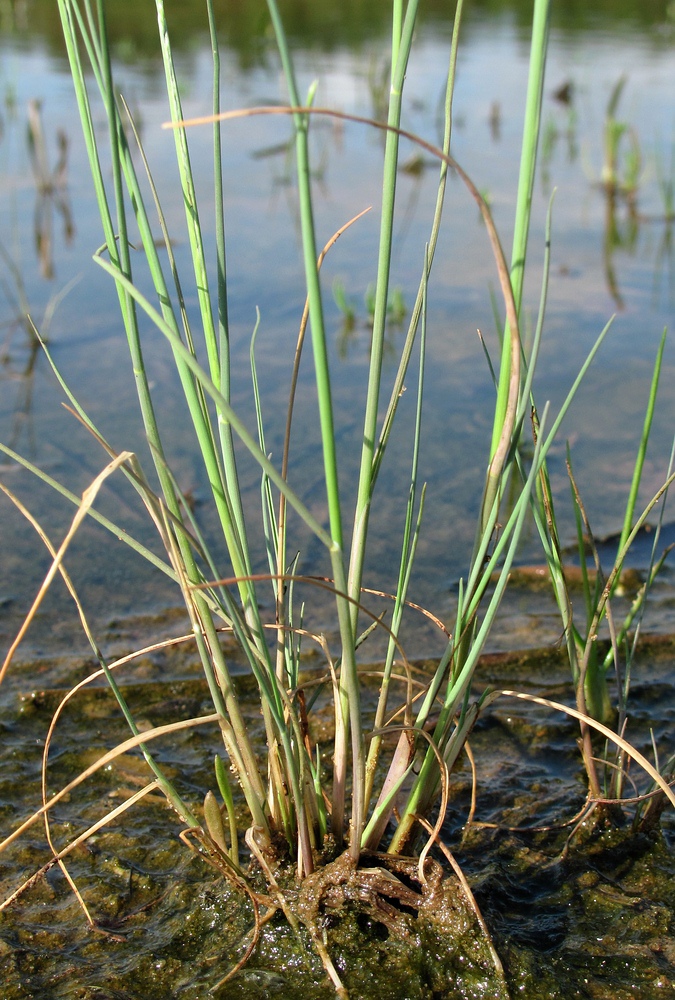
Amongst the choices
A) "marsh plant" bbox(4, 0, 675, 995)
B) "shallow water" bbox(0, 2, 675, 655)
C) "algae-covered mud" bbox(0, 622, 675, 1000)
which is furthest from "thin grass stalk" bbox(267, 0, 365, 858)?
"shallow water" bbox(0, 2, 675, 655)

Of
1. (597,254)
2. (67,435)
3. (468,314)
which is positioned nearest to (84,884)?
(67,435)

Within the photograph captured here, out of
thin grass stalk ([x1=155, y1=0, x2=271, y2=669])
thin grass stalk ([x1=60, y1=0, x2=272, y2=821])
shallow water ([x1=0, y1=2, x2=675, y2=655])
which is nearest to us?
thin grass stalk ([x1=60, y1=0, x2=272, y2=821])

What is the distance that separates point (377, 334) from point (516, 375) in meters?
0.19

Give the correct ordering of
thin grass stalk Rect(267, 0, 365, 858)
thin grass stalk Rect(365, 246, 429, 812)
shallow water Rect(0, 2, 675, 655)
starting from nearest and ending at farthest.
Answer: thin grass stalk Rect(267, 0, 365, 858) < thin grass stalk Rect(365, 246, 429, 812) < shallow water Rect(0, 2, 675, 655)

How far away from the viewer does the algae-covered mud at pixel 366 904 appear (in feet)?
3.72

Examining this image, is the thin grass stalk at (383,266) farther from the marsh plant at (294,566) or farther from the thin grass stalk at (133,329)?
the thin grass stalk at (133,329)

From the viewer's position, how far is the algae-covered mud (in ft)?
3.72

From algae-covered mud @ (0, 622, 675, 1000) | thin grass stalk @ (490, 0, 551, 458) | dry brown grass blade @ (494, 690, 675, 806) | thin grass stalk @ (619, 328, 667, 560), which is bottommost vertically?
algae-covered mud @ (0, 622, 675, 1000)

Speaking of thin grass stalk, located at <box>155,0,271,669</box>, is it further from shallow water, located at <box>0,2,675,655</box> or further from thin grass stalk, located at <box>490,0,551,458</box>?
shallow water, located at <box>0,2,675,655</box>

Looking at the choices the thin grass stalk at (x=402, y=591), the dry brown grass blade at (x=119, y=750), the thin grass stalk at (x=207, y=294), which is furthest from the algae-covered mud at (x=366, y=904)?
the thin grass stalk at (x=207, y=294)

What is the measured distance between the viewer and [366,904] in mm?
1161

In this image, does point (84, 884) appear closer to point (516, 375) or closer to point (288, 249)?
point (516, 375)

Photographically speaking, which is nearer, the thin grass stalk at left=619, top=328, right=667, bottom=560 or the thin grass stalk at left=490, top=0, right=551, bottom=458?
the thin grass stalk at left=490, top=0, right=551, bottom=458

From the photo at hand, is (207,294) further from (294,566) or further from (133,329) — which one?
(294,566)
